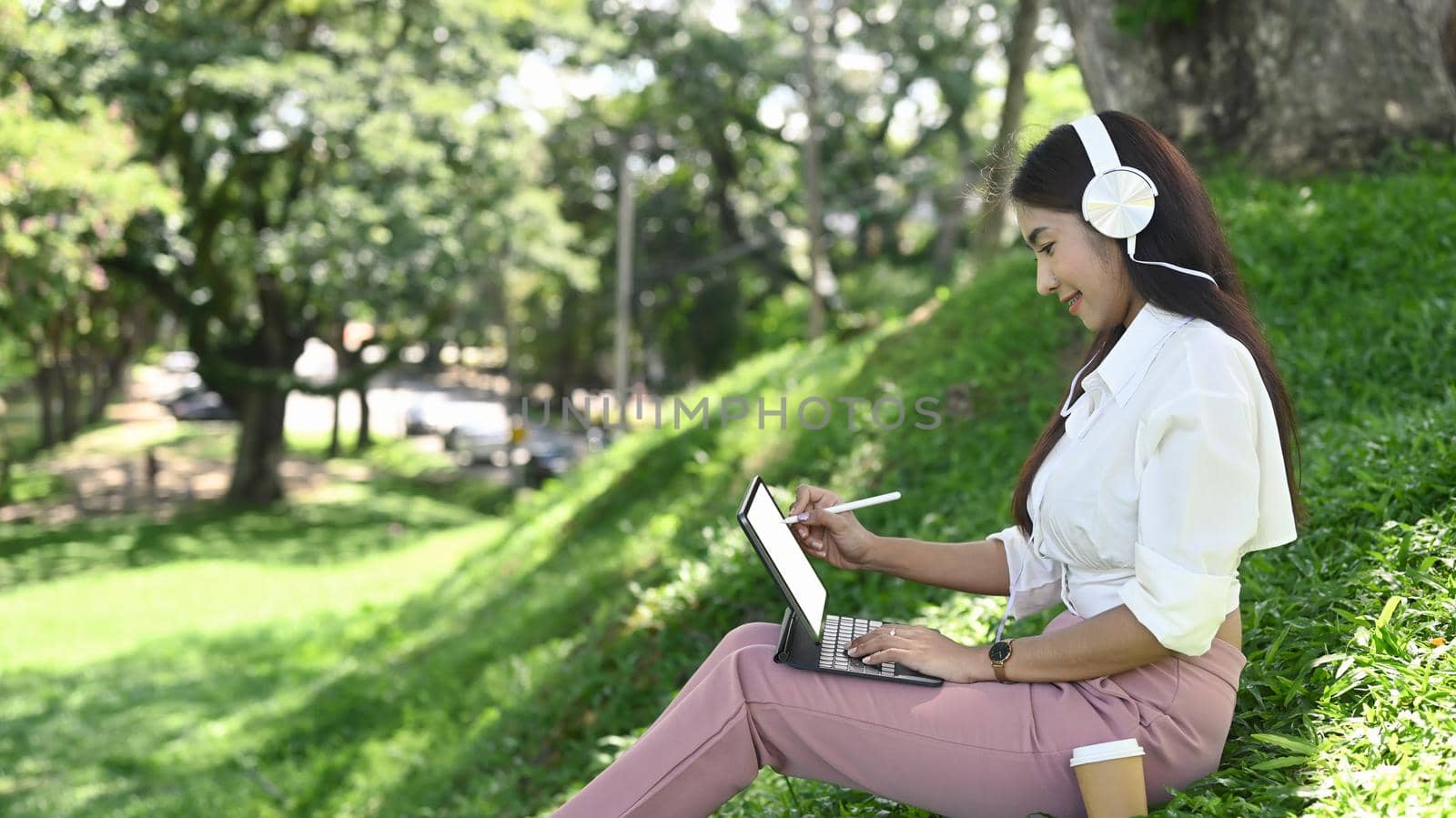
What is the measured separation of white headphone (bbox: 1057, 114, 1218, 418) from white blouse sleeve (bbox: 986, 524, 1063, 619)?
727 mm

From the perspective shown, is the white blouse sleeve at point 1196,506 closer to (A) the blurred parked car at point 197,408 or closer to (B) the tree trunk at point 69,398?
(B) the tree trunk at point 69,398

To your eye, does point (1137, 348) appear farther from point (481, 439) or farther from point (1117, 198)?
point (481, 439)

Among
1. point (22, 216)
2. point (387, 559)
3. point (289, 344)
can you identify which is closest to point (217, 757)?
point (22, 216)

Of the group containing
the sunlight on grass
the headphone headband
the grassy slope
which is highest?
the headphone headband

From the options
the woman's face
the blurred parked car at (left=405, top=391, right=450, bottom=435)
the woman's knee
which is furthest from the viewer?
the blurred parked car at (left=405, top=391, right=450, bottom=435)

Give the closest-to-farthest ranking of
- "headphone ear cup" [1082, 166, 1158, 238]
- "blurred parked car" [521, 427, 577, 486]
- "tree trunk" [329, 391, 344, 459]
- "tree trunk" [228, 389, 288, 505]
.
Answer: "headphone ear cup" [1082, 166, 1158, 238]
"tree trunk" [228, 389, 288, 505]
"blurred parked car" [521, 427, 577, 486]
"tree trunk" [329, 391, 344, 459]

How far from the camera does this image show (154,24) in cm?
1667

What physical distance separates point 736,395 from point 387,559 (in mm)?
8731

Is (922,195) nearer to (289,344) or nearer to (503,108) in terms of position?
(503,108)

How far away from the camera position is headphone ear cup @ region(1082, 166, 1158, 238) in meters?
2.12

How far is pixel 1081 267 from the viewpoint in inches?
88.4

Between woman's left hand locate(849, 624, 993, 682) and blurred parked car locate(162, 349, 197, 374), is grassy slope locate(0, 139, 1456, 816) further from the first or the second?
blurred parked car locate(162, 349, 197, 374)

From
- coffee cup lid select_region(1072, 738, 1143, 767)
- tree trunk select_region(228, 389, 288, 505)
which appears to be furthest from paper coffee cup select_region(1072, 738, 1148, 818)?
tree trunk select_region(228, 389, 288, 505)

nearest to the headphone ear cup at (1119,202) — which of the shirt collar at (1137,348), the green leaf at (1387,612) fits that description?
the shirt collar at (1137,348)
